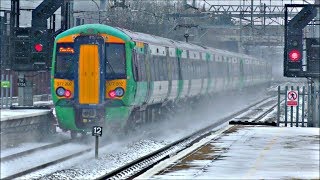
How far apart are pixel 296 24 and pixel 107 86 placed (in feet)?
19.2

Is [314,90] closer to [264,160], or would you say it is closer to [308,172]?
[264,160]

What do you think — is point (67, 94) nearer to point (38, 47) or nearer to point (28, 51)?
point (38, 47)

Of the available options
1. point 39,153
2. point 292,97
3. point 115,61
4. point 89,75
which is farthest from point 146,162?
point 292,97

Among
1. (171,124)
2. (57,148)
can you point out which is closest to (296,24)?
(57,148)

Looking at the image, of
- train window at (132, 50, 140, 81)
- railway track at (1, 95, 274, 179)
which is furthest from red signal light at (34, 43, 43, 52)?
railway track at (1, 95, 274, 179)

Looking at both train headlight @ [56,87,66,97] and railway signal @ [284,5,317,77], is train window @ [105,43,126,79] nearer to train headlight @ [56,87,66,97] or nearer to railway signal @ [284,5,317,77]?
train headlight @ [56,87,66,97]

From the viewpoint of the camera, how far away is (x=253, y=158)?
17.6m

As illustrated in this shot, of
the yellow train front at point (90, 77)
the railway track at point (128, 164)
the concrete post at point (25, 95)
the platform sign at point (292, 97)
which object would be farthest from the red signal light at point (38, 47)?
the platform sign at point (292, 97)

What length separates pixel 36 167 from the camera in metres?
18.7

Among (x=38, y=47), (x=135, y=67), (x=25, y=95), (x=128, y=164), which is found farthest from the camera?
(x=25, y=95)

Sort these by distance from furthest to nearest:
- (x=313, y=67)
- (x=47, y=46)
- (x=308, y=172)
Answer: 1. (x=47, y=46)
2. (x=313, y=67)
3. (x=308, y=172)

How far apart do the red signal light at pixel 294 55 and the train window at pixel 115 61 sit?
4.75 metres

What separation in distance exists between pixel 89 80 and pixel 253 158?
795 centimetres

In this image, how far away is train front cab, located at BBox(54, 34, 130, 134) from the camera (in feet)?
80.1
